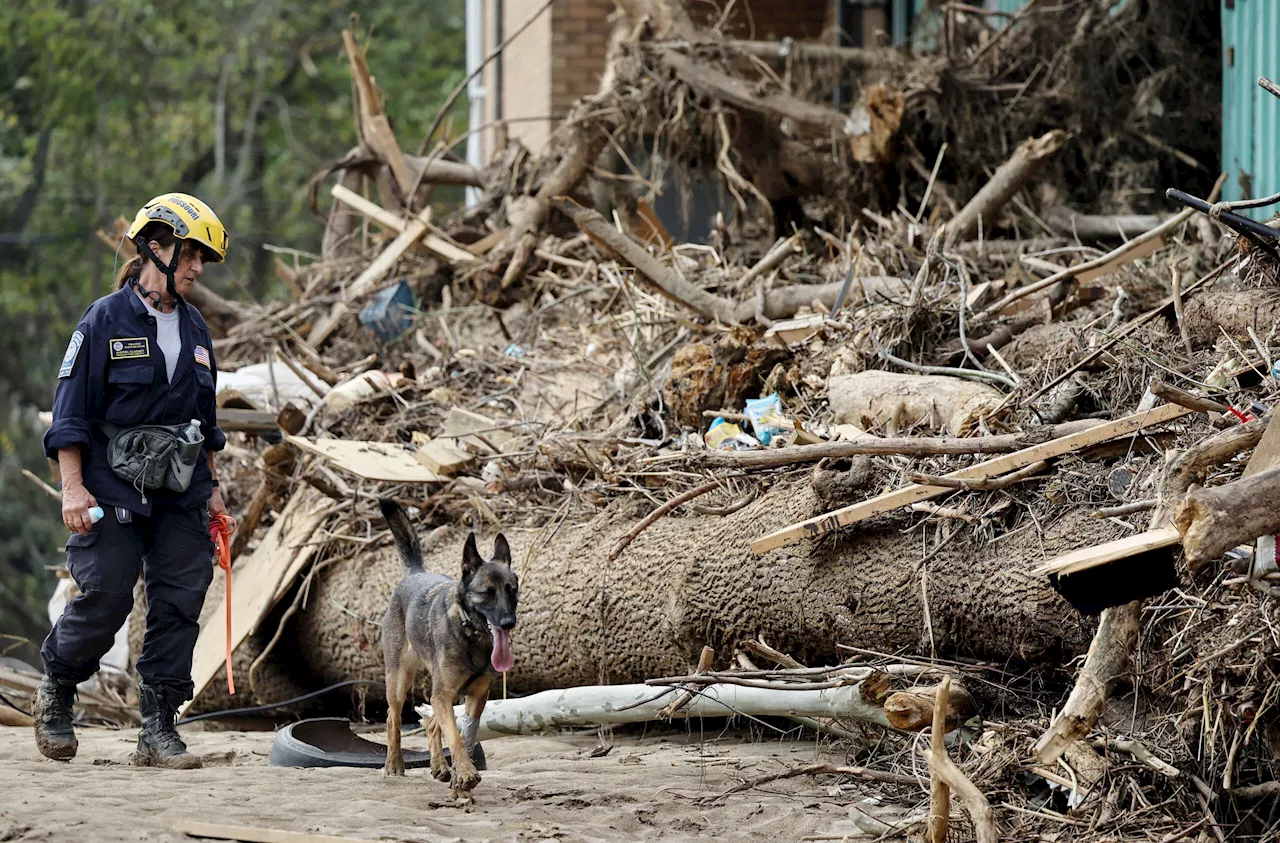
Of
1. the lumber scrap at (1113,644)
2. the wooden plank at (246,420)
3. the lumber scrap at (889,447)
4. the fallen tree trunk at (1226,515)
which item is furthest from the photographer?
the wooden plank at (246,420)

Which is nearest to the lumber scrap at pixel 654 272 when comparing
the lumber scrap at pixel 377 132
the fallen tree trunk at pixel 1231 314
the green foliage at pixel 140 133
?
the fallen tree trunk at pixel 1231 314

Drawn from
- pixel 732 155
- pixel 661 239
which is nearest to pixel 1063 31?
pixel 732 155

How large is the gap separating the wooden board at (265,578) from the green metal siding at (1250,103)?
19.4ft

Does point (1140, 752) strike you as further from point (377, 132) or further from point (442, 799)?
point (377, 132)

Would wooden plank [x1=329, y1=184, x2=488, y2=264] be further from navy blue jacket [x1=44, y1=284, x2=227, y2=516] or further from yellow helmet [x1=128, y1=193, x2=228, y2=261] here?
navy blue jacket [x1=44, y1=284, x2=227, y2=516]

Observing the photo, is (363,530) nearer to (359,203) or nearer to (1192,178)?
(359,203)

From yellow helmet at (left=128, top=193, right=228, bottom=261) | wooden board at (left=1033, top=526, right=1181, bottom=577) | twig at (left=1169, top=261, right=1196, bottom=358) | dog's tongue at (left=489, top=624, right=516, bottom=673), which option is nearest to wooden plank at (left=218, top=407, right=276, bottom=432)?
yellow helmet at (left=128, top=193, right=228, bottom=261)

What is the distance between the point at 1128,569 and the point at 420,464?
180 inches

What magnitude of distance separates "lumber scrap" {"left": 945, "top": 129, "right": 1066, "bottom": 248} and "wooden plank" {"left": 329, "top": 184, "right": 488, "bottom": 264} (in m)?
3.83

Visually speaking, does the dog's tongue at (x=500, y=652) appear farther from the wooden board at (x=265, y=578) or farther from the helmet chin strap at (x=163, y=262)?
the wooden board at (x=265, y=578)

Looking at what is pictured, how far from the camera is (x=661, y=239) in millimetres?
10219

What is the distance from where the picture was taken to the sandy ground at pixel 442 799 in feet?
15.1

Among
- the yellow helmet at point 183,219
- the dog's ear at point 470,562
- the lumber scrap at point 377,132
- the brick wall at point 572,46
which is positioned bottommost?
the dog's ear at point 470,562

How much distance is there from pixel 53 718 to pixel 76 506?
1015mm
